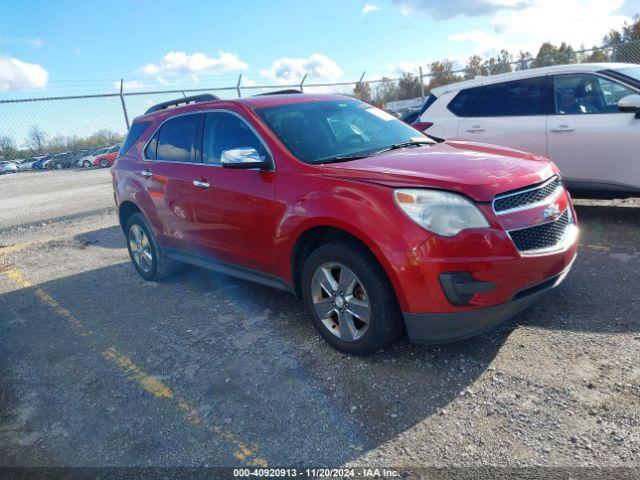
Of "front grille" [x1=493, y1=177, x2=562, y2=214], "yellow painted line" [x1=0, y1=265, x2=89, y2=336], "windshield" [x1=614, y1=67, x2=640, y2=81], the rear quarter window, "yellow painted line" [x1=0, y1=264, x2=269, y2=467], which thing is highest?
"windshield" [x1=614, y1=67, x2=640, y2=81]

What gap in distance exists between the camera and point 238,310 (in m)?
4.57

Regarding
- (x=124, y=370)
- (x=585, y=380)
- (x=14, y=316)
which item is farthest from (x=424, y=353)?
(x=14, y=316)

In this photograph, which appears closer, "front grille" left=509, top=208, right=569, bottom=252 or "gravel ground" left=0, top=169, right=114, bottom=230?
"front grille" left=509, top=208, right=569, bottom=252

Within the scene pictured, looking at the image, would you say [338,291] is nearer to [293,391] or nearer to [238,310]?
[293,391]

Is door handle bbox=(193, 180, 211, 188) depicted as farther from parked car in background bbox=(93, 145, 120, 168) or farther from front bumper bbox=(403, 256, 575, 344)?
parked car in background bbox=(93, 145, 120, 168)

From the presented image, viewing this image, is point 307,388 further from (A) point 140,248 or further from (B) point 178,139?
(A) point 140,248

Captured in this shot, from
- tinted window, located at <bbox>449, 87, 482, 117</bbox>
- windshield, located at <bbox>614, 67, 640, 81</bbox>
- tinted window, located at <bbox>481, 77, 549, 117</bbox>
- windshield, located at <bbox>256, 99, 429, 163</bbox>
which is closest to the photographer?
windshield, located at <bbox>256, 99, 429, 163</bbox>

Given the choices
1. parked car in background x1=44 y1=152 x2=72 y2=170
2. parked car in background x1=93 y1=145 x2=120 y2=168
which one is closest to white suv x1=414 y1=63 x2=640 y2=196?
parked car in background x1=44 y1=152 x2=72 y2=170

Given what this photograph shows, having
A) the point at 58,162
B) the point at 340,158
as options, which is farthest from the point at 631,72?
the point at 58,162

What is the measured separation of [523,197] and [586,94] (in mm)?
3544

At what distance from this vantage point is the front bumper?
2.94 metres

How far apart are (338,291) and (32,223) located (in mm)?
9225

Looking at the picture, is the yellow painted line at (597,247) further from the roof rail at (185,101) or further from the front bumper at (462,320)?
the roof rail at (185,101)

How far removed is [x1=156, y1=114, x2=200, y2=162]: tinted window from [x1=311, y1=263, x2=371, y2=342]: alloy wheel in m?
1.92
